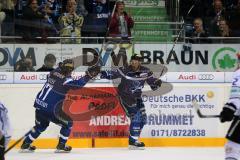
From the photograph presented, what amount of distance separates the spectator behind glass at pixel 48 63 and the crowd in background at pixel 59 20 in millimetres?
447

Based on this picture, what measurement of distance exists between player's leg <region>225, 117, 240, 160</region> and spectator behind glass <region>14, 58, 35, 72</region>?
571cm

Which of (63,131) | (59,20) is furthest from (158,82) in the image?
(59,20)

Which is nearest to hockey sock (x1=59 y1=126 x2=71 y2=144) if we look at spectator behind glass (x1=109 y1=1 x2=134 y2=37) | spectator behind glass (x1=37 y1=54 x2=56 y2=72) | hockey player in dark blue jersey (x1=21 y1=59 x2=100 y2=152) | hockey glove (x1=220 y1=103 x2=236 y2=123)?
hockey player in dark blue jersey (x1=21 y1=59 x2=100 y2=152)

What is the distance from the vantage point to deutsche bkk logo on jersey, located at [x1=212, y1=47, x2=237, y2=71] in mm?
12087

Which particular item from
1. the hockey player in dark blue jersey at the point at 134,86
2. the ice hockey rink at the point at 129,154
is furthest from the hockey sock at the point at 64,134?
the hockey player in dark blue jersey at the point at 134,86

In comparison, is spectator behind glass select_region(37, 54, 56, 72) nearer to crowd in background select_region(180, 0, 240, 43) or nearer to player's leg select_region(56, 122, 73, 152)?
player's leg select_region(56, 122, 73, 152)

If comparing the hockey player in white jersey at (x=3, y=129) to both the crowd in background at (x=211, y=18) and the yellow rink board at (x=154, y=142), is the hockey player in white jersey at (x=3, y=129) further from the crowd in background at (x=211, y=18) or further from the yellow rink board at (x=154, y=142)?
the crowd in background at (x=211, y=18)

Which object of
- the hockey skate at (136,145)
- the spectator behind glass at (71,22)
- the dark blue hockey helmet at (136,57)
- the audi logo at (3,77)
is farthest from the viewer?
the spectator behind glass at (71,22)

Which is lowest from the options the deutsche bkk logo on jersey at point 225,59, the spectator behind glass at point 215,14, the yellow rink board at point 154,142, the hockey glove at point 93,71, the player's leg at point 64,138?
the yellow rink board at point 154,142

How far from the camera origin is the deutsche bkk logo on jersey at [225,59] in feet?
39.7

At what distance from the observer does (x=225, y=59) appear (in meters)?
12.2

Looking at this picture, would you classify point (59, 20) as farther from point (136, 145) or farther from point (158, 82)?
point (136, 145)

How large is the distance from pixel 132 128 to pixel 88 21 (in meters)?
3.15

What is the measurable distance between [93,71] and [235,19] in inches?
151
